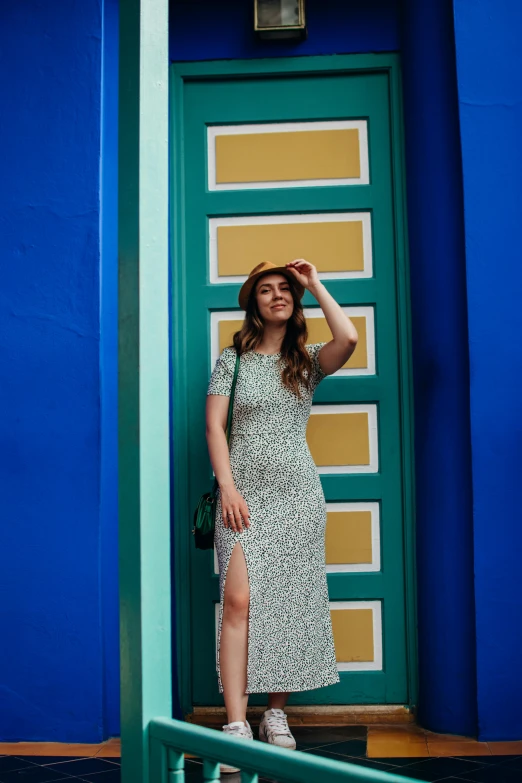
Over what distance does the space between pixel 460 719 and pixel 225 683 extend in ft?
3.41

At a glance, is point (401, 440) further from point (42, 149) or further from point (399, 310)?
point (42, 149)

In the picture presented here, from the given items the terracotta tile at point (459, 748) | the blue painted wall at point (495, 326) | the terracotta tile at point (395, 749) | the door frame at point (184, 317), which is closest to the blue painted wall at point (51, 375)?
the door frame at point (184, 317)

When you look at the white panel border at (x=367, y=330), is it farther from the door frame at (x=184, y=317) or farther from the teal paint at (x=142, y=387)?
the teal paint at (x=142, y=387)

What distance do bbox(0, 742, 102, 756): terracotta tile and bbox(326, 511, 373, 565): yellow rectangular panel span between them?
49.4 inches

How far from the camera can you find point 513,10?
3.72 m

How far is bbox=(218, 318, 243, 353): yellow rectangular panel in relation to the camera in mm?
4020

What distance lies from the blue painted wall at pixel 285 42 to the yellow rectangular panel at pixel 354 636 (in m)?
2.53

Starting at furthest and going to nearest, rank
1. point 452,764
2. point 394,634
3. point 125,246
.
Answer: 1. point 394,634
2. point 452,764
3. point 125,246

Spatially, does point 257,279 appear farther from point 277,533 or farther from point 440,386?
point 277,533

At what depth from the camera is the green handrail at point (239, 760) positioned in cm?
139

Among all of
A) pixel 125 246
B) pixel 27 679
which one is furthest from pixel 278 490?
pixel 125 246

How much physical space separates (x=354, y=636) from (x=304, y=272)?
161 cm

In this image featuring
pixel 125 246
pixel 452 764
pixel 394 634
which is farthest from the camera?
pixel 394 634

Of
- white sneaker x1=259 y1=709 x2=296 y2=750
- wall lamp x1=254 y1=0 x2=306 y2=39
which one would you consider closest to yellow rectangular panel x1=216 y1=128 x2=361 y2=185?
wall lamp x1=254 y1=0 x2=306 y2=39
